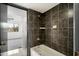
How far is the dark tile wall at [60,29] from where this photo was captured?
0.85m

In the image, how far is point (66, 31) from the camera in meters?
0.87

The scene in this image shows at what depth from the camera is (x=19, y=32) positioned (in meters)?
0.87

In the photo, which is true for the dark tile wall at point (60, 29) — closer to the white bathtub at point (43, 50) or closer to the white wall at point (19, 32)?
the white bathtub at point (43, 50)

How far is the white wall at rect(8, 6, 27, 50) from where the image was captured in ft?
2.78

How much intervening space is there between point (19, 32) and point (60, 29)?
491 mm

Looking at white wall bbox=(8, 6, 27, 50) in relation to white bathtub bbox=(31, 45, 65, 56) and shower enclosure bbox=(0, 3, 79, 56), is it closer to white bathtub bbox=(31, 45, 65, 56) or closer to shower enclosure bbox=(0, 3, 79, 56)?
shower enclosure bbox=(0, 3, 79, 56)

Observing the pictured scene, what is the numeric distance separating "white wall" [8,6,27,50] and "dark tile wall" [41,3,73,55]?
251 millimetres

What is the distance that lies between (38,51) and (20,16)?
477 mm

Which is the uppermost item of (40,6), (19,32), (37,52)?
(40,6)

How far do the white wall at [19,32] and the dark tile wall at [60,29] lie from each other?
0.25m

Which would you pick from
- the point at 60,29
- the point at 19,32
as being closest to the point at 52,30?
the point at 60,29

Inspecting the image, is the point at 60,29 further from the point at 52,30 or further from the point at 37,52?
the point at 37,52

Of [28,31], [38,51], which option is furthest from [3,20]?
[38,51]

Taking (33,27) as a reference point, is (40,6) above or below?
above
